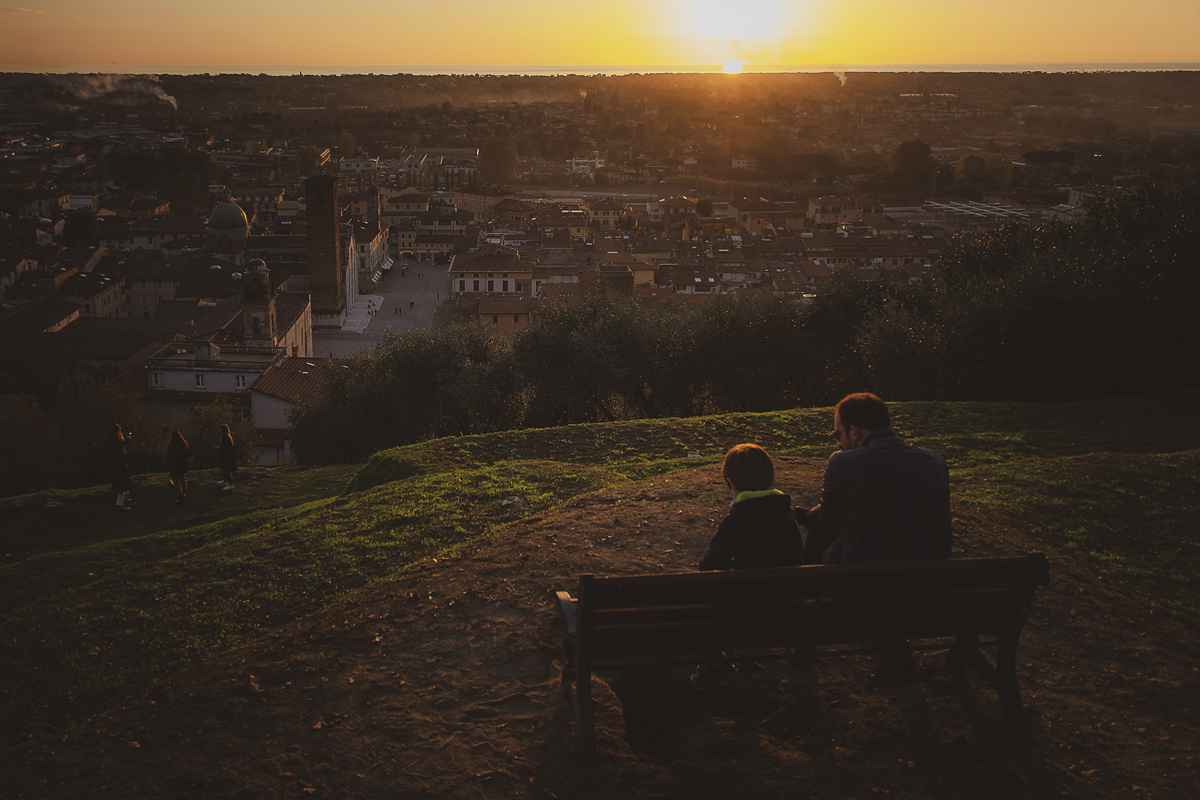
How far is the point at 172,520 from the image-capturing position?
9.01 m

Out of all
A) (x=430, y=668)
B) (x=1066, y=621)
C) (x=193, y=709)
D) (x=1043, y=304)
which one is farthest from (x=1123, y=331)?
(x=193, y=709)

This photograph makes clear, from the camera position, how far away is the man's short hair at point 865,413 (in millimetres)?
3336

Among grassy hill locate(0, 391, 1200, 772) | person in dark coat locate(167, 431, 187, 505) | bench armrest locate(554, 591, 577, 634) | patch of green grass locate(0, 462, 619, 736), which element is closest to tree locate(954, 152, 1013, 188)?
grassy hill locate(0, 391, 1200, 772)

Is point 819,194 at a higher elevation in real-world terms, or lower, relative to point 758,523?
higher

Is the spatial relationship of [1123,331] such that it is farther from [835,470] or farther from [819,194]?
[819,194]

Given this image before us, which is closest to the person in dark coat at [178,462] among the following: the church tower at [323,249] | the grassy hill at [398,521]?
the grassy hill at [398,521]

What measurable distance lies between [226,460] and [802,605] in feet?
28.9

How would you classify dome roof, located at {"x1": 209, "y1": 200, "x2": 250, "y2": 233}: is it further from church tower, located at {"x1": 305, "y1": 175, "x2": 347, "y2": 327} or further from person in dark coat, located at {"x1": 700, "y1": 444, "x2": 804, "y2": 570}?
person in dark coat, located at {"x1": 700, "y1": 444, "x2": 804, "y2": 570}

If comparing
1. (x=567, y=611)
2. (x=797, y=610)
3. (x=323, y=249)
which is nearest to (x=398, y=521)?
(x=567, y=611)

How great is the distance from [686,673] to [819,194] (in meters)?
86.4

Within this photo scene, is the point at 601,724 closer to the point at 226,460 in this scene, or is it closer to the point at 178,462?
the point at 178,462

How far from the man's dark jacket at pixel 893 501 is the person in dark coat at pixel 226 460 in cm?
837

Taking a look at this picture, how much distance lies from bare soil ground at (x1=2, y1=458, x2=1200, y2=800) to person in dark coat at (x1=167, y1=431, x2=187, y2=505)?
613 cm

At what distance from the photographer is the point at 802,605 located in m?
2.96
